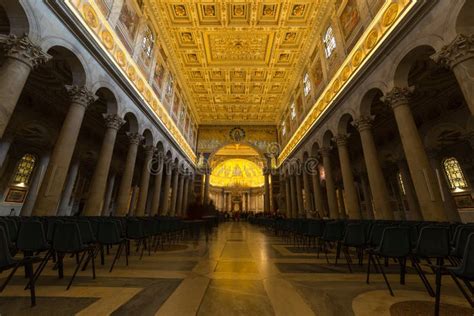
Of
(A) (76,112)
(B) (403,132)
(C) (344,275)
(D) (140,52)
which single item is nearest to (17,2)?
(A) (76,112)

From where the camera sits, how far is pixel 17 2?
204 inches

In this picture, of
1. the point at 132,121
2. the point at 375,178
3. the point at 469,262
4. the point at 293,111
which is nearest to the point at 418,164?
the point at 375,178

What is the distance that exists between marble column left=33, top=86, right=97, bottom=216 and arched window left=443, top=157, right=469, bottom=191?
743 inches

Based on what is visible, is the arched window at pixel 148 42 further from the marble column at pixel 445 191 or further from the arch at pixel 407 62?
the marble column at pixel 445 191

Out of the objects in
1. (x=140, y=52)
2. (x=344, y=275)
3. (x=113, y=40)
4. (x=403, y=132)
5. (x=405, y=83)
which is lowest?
(x=344, y=275)

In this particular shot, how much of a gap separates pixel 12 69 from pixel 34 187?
11.4m

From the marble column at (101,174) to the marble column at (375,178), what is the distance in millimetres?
11273

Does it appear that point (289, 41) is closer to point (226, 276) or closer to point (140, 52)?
point (140, 52)

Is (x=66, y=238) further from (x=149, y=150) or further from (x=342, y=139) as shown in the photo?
(x=342, y=139)

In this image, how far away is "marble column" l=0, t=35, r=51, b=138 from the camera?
496cm

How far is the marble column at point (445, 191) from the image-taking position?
34.9ft

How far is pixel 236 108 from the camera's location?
2495 cm

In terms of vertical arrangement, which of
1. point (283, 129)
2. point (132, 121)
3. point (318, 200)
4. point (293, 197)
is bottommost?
point (318, 200)

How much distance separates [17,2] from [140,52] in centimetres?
714
